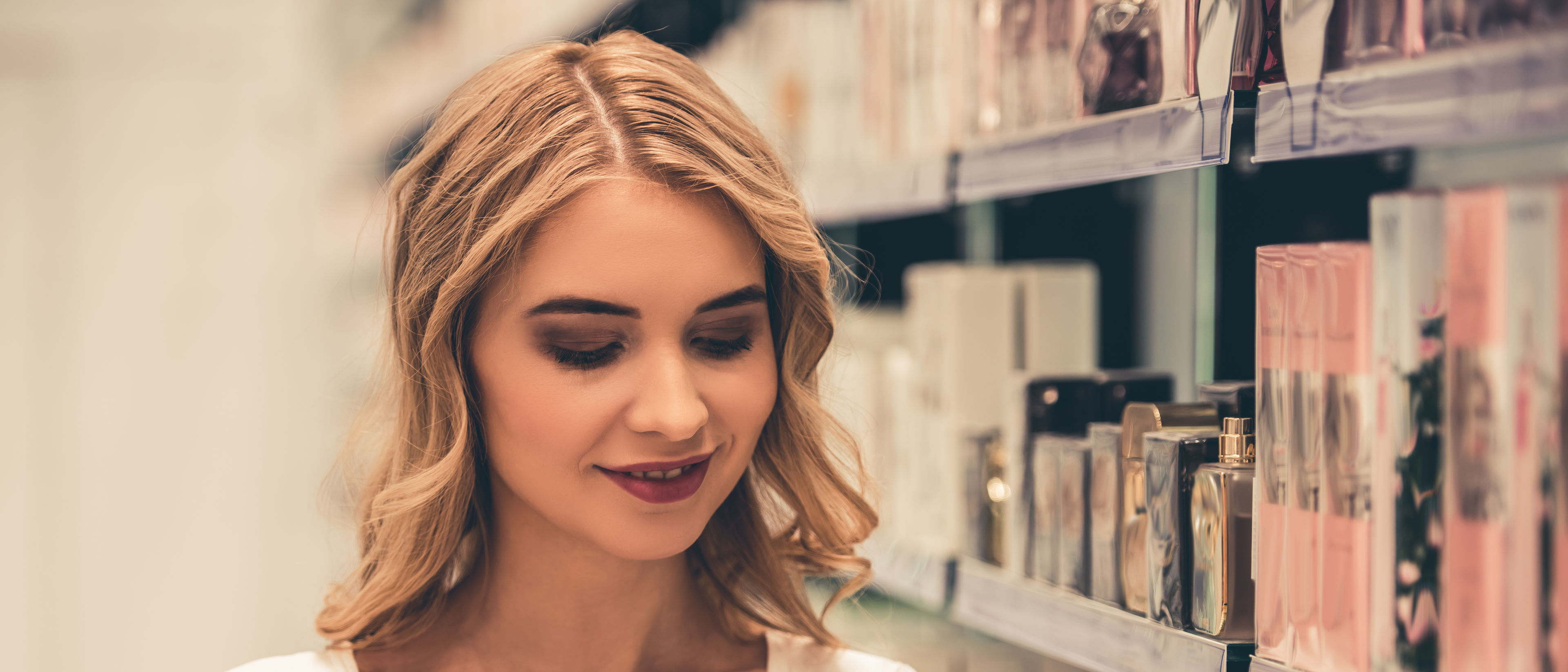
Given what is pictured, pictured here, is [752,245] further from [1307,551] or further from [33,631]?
[33,631]

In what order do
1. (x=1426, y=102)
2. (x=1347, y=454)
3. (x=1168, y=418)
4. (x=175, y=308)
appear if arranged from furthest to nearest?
(x=175, y=308)
(x=1168, y=418)
(x=1347, y=454)
(x=1426, y=102)

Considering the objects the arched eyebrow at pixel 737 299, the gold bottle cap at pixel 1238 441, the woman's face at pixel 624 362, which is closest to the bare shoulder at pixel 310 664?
the woman's face at pixel 624 362

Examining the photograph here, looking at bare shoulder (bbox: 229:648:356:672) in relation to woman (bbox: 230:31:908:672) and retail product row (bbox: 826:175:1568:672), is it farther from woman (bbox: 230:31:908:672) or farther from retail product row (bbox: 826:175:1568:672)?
retail product row (bbox: 826:175:1568:672)

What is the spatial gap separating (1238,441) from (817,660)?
49 centimetres

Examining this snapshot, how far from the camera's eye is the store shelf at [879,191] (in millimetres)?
1586

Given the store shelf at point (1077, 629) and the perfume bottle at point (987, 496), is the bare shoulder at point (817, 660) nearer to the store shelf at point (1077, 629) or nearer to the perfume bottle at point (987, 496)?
the store shelf at point (1077, 629)

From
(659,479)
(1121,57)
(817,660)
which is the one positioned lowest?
(817,660)

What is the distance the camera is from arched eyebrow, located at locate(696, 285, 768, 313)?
1.07 meters

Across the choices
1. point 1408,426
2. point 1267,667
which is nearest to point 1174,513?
point 1267,667

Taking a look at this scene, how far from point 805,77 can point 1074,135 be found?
89 centimetres

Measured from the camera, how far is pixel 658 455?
1061 mm

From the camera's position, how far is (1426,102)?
2.72ft

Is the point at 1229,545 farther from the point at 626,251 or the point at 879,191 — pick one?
the point at 879,191

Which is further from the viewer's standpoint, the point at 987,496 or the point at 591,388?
the point at 987,496
